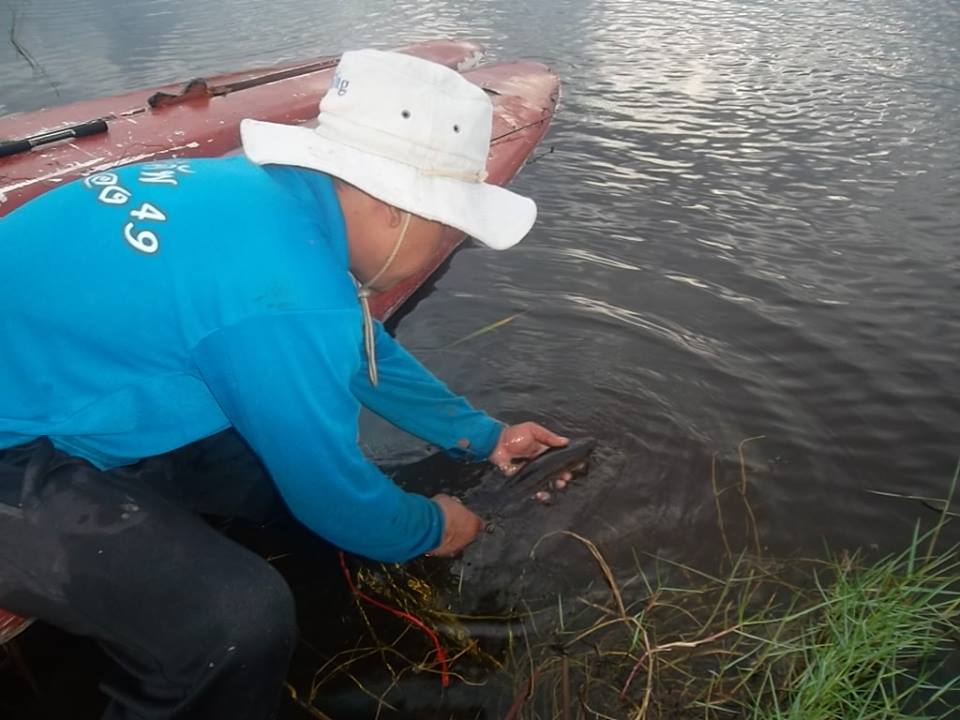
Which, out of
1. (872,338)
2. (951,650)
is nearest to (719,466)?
(951,650)

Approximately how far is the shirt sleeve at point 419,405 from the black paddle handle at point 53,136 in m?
2.91

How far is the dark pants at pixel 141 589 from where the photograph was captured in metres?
1.62

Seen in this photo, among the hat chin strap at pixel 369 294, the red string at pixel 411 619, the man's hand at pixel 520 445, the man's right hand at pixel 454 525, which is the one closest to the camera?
the hat chin strap at pixel 369 294

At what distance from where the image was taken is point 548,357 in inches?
156

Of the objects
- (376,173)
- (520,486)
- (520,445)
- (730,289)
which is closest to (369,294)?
(376,173)

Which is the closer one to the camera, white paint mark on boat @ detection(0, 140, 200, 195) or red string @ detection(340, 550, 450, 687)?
red string @ detection(340, 550, 450, 687)

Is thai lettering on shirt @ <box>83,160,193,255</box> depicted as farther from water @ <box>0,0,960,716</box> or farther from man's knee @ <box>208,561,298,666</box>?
water @ <box>0,0,960,716</box>

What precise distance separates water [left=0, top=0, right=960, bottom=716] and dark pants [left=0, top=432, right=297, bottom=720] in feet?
4.48

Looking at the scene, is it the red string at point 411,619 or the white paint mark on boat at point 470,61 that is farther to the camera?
the white paint mark on boat at point 470,61

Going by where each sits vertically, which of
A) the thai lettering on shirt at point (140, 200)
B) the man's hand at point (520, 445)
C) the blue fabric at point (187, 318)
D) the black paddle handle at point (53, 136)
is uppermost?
the thai lettering on shirt at point (140, 200)

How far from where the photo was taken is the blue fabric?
4.99 feet

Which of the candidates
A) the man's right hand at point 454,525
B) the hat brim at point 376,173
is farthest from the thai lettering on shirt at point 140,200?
the man's right hand at point 454,525

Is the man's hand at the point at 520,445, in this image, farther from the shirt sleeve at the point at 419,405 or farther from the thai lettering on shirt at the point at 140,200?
the thai lettering on shirt at the point at 140,200

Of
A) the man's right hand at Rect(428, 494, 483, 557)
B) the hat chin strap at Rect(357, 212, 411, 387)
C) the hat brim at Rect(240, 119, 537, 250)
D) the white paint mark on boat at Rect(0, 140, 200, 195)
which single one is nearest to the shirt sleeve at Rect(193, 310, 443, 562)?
the hat chin strap at Rect(357, 212, 411, 387)
